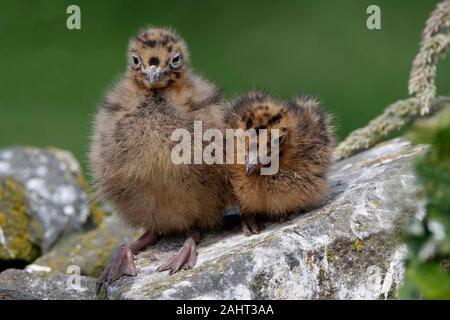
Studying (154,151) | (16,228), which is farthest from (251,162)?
(16,228)

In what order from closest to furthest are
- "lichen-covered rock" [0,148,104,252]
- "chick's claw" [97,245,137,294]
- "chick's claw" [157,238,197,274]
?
"chick's claw" [157,238,197,274] → "chick's claw" [97,245,137,294] → "lichen-covered rock" [0,148,104,252]

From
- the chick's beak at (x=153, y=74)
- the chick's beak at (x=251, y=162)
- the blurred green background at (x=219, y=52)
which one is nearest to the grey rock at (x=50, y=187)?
the chick's beak at (x=153, y=74)

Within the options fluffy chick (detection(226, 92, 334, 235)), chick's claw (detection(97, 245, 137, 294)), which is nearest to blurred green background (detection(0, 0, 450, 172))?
fluffy chick (detection(226, 92, 334, 235))

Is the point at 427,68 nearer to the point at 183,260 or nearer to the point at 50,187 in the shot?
the point at 183,260

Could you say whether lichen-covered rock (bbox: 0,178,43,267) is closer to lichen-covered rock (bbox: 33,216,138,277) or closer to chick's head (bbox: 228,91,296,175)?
lichen-covered rock (bbox: 33,216,138,277)

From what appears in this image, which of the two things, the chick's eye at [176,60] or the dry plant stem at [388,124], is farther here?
the dry plant stem at [388,124]

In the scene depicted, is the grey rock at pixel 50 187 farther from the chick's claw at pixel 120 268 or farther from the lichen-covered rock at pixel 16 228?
the chick's claw at pixel 120 268
